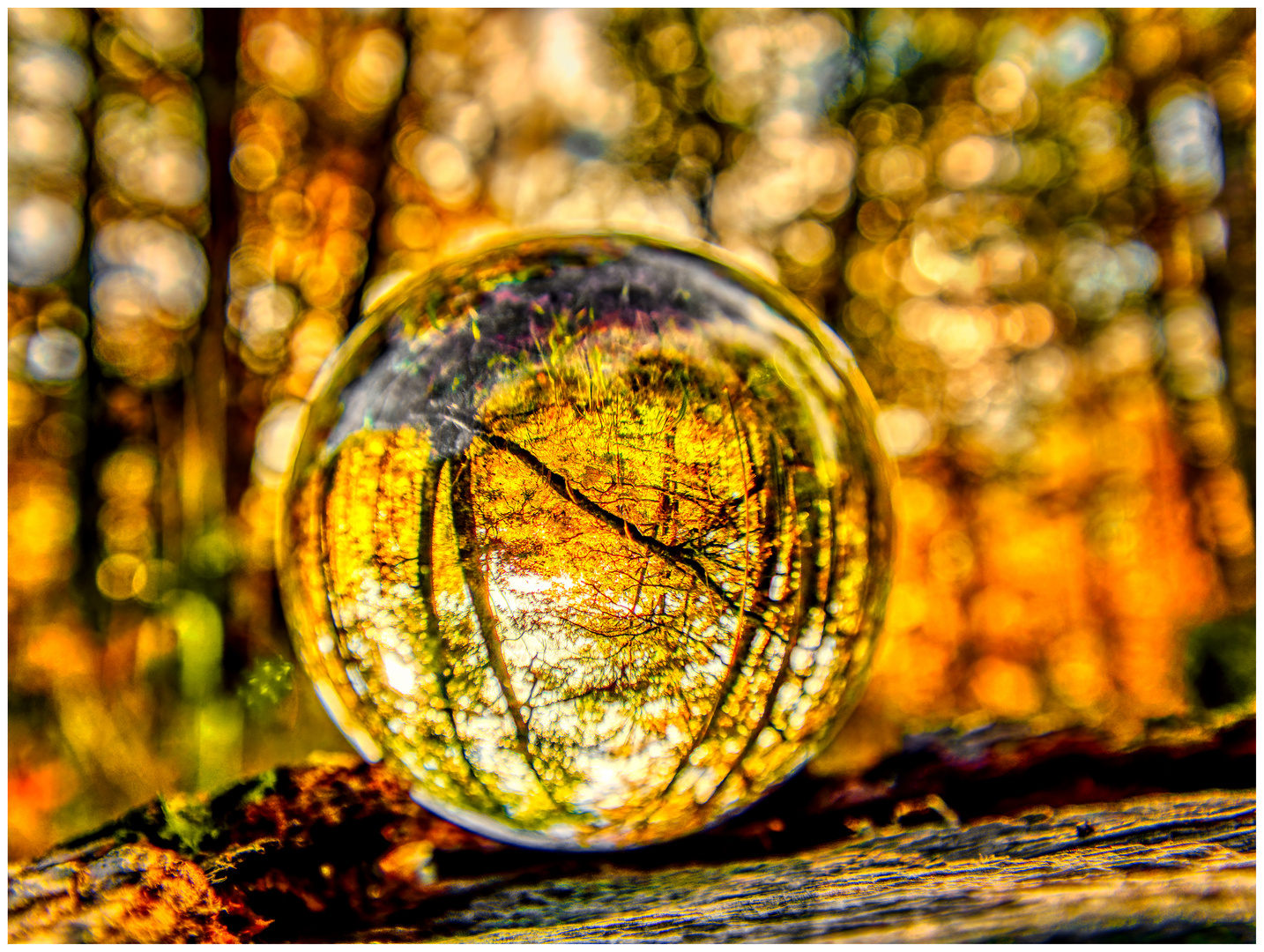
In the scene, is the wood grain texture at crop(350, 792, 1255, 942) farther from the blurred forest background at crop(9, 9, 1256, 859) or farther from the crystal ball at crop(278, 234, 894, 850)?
the blurred forest background at crop(9, 9, 1256, 859)

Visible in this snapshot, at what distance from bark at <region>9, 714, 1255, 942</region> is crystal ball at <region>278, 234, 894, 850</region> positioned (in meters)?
0.24

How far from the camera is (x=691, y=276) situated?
194 cm

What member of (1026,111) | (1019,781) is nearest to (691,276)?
(1019,781)

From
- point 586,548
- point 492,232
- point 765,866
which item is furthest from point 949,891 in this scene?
point 492,232

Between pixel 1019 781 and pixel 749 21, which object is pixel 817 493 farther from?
pixel 749 21

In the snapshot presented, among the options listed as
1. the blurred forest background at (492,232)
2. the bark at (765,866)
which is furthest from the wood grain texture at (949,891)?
the blurred forest background at (492,232)

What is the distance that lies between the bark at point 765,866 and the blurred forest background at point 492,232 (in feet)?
6.40

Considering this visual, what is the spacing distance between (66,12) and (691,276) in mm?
7666

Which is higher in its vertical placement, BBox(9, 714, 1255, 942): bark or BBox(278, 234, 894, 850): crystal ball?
BBox(278, 234, 894, 850): crystal ball

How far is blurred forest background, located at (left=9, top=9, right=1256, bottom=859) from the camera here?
528cm

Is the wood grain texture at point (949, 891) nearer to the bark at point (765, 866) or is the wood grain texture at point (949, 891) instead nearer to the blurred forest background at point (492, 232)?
the bark at point (765, 866)

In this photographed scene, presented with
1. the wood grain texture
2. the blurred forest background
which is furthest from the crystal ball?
the blurred forest background

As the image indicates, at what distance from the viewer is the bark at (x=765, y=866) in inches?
59.6

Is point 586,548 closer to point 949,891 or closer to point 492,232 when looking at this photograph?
point 949,891
